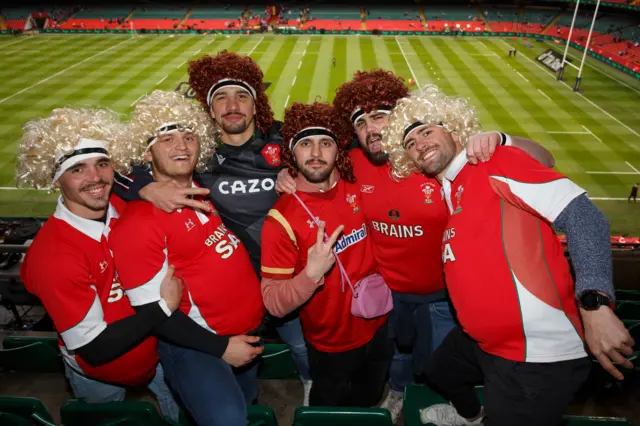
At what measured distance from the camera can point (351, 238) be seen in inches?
145

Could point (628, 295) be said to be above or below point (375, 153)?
below

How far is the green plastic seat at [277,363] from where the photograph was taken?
4.25 meters

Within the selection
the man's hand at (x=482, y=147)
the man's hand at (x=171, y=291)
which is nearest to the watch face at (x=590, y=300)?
the man's hand at (x=482, y=147)

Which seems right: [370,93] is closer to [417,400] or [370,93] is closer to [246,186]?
[246,186]

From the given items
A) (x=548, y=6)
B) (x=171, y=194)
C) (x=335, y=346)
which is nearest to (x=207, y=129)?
(x=171, y=194)

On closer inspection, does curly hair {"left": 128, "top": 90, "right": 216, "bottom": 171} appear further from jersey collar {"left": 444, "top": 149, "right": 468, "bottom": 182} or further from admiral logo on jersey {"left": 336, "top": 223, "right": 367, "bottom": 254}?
jersey collar {"left": 444, "top": 149, "right": 468, "bottom": 182}

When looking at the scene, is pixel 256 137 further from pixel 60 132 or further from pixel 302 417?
pixel 302 417

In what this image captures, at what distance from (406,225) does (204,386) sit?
2.16 meters

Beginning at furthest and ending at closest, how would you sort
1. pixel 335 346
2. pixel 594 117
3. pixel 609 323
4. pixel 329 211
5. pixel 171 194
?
pixel 594 117 < pixel 335 346 < pixel 329 211 < pixel 171 194 < pixel 609 323

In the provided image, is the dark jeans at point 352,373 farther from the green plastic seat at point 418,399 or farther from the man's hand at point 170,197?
the man's hand at point 170,197

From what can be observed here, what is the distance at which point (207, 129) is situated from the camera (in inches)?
160

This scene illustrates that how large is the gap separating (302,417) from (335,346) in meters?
0.93

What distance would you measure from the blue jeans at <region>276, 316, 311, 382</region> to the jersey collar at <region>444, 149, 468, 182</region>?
205 centimetres

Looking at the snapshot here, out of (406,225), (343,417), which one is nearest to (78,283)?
(343,417)
